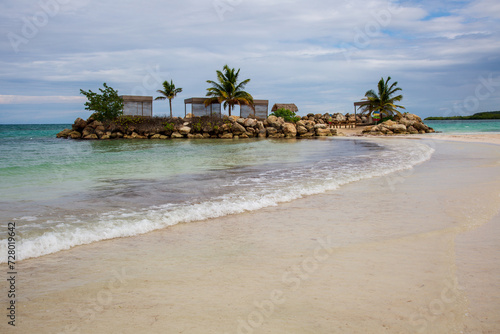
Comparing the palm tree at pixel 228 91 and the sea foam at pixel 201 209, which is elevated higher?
the palm tree at pixel 228 91

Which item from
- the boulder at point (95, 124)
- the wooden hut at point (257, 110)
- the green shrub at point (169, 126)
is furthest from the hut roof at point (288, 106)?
the boulder at point (95, 124)

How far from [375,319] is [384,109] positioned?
51.0 metres

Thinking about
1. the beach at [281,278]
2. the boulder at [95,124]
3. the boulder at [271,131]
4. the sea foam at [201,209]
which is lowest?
the beach at [281,278]

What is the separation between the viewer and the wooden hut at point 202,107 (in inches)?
1624

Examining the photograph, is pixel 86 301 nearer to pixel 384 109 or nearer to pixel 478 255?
pixel 478 255

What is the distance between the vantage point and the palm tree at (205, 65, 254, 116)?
4134 centimetres

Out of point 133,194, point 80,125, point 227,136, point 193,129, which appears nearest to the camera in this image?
point 133,194

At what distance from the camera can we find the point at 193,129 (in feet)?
127

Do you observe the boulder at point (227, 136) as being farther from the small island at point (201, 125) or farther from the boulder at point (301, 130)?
the boulder at point (301, 130)

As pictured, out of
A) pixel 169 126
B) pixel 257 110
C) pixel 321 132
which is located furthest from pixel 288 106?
pixel 169 126

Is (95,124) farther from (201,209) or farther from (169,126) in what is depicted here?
(201,209)

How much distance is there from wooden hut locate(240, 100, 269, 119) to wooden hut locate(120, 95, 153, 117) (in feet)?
35.8

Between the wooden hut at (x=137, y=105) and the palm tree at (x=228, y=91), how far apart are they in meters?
6.48

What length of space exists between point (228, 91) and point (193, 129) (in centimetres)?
677
